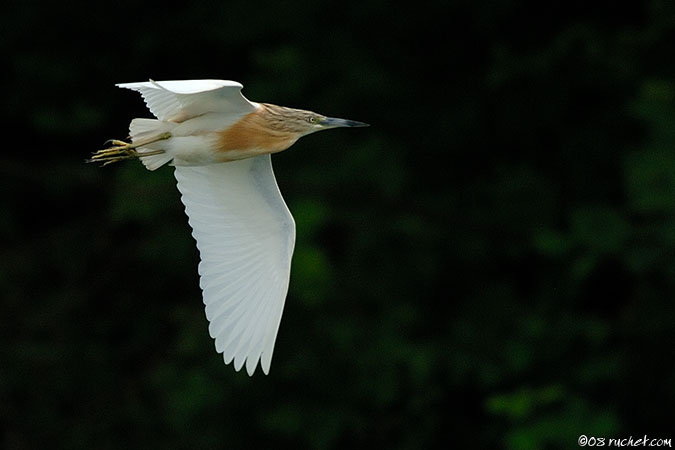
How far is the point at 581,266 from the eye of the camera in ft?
24.7

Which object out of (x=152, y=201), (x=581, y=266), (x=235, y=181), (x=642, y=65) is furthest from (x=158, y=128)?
(x=642, y=65)

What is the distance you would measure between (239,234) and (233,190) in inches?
7.0

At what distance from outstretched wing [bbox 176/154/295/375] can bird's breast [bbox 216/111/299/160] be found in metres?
0.27

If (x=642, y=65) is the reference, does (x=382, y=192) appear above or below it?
below

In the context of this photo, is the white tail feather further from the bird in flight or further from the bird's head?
the bird's head

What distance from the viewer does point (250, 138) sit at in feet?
15.4

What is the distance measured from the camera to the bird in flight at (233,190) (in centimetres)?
457

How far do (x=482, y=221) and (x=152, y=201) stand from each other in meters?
2.11

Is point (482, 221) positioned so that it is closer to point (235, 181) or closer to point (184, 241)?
point (184, 241)

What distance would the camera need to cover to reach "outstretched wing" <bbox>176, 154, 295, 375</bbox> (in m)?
4.84

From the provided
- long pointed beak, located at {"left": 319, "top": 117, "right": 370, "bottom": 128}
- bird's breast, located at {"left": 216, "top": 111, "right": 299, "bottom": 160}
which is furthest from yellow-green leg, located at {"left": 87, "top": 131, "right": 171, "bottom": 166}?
long pointed beak, located at {"left": 319, "top": 117, "right": 370, "bottom": 128}

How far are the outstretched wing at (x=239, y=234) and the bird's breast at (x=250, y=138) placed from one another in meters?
0.27

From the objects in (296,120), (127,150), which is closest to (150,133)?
(127,150)

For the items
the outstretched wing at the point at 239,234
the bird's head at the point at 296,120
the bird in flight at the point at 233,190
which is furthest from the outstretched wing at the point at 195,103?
the outstretched wing at the point at 239,234
